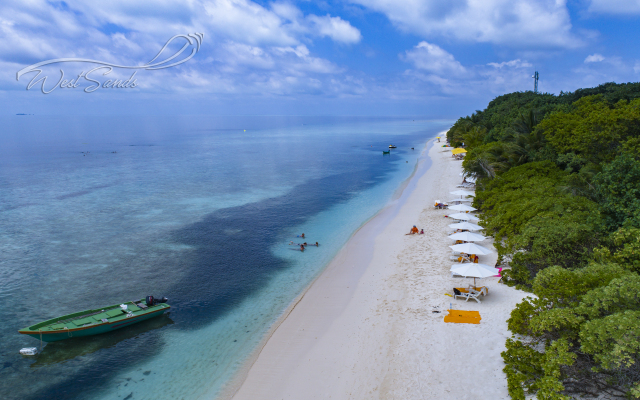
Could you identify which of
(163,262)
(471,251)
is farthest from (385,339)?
(163,262)

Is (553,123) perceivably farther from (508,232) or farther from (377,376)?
(377,376)

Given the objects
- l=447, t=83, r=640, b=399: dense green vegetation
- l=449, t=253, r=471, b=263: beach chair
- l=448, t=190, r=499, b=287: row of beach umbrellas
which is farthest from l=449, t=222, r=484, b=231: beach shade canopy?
l=449, t=253, r=471, b=263: beach chair

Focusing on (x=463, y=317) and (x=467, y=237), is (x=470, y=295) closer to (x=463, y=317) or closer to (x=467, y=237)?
(x=463, y=317)

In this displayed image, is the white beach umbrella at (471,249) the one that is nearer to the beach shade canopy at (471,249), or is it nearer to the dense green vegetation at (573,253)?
the beach shade canopy at (471,249)

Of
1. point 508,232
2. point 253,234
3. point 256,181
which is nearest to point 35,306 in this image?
point 253,234

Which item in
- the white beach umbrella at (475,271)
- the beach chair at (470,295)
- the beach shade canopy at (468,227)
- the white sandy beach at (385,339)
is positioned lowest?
the white sandy beach at (385,339)

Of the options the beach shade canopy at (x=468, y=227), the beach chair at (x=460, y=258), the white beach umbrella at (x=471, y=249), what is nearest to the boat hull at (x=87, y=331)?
the white beach umbrella at (x=471, y=249)
